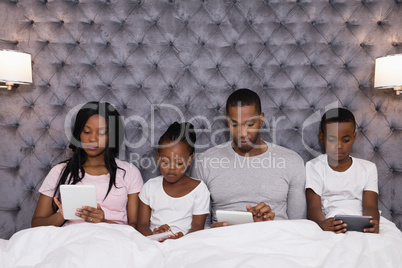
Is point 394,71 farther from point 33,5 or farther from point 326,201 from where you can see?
point 33,5

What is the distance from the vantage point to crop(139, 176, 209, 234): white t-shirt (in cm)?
161

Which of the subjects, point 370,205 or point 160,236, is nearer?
point 160,236

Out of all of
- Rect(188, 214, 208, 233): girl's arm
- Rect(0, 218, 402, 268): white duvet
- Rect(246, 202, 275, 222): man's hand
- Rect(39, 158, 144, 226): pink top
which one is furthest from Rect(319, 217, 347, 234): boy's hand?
Rect(39, 158, 144, 226): pink top

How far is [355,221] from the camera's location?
4.70 feet

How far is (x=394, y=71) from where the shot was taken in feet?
5.57

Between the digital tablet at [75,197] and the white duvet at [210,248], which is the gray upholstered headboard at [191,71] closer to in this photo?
the digital tablet at [75,197]

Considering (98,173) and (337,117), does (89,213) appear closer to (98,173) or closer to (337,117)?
(98,173)

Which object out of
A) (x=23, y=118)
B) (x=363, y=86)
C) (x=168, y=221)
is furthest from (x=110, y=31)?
(x=363, y=86)

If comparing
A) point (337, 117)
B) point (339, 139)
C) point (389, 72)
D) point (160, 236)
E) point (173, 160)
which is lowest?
point (160, 236)

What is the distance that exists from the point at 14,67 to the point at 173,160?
1.06 meters

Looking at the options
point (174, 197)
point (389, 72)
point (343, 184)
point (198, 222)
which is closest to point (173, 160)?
point (174, 197)

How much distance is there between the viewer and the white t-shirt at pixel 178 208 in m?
1.61

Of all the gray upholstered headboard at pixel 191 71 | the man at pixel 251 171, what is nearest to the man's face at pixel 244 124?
the man at pixel 251 171

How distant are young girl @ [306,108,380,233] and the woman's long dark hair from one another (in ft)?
3.61
